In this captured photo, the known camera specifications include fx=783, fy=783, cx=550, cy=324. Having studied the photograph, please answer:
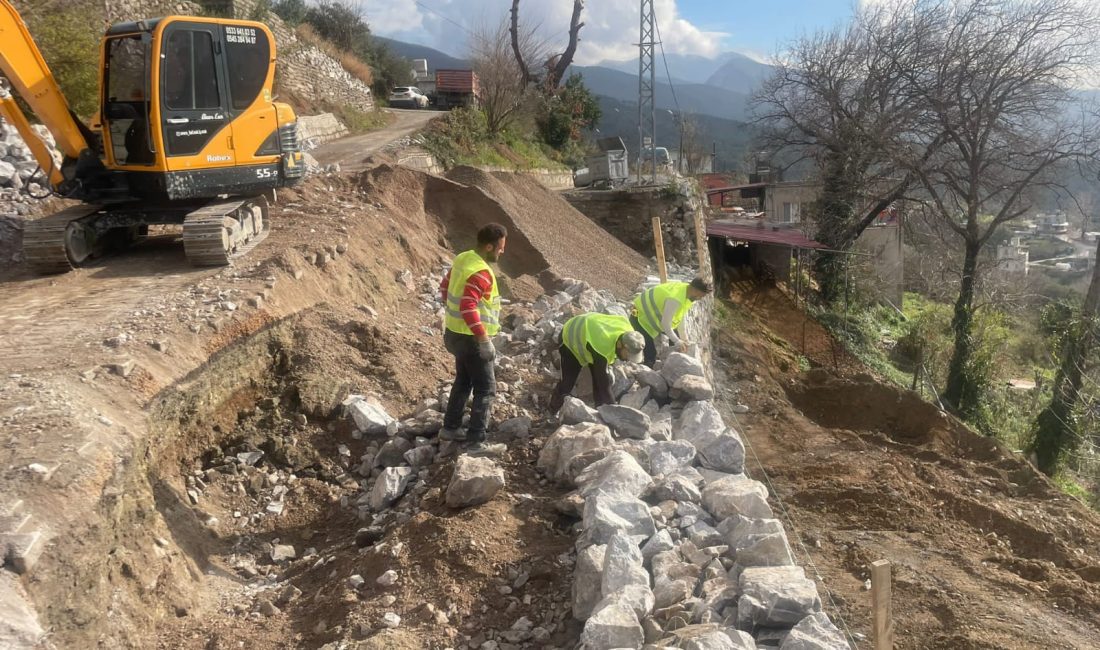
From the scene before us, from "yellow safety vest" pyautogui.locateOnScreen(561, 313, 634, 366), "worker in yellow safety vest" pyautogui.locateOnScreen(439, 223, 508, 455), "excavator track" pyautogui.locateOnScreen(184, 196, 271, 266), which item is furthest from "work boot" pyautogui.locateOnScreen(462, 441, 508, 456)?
"excavator track" pyautogui.locateOnScreen(184, 196, 271, 266)

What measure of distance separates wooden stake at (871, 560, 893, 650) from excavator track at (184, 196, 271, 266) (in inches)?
251

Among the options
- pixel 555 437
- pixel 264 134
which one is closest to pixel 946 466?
pixel 555 437

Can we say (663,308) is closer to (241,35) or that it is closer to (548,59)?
(241,35)

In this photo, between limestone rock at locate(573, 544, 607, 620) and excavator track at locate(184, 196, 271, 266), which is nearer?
limestone rock at locate(573, 544, 607, 620)

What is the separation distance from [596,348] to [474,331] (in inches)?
51.1

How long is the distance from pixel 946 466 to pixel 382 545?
9.02 meters

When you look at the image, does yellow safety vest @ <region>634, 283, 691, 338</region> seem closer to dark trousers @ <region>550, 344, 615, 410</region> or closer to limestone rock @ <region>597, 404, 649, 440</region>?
dark trousers @ <region>550, 344, 615, 410</region>

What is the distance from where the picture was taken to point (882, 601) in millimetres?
2979

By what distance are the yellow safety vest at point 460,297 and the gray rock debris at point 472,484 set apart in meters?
0.93

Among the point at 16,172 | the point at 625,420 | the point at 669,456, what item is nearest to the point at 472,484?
the point at 669,456

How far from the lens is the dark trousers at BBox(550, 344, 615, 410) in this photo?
6125mm

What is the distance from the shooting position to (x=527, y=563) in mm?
4172

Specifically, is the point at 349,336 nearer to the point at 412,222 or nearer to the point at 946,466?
the point at 412,222

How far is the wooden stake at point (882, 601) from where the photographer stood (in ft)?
9.58
